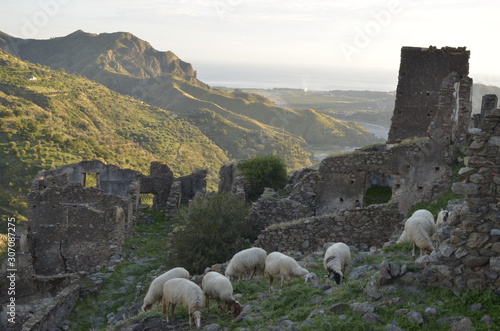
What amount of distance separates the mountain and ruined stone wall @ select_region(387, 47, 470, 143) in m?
38.8

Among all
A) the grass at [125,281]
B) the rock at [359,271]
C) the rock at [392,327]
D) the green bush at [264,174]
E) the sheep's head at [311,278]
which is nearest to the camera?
the rock at [392,327]

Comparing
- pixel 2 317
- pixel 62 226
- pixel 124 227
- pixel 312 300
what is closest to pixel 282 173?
pixel 124 227

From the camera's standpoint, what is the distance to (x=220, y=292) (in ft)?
28.4

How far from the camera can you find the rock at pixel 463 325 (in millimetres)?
6492

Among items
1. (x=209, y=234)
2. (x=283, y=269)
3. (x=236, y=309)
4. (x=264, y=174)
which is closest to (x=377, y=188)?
(x=264, y=174)

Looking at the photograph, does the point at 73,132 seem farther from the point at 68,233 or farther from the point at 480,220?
the point at 480,220

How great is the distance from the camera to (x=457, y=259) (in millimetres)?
7273

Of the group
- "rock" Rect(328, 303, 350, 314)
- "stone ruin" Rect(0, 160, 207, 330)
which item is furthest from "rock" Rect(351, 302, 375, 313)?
"stone ruin" Rect(0, 160, 207, 330)

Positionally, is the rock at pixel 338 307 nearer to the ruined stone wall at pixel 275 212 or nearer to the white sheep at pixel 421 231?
the white sheep at pixel 421 231

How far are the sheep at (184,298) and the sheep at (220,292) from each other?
22 cm

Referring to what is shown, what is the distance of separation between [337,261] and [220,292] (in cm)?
209

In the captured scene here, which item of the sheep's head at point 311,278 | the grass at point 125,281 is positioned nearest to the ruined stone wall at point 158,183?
the grass at point 125,281

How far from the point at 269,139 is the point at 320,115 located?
31847 millimetres

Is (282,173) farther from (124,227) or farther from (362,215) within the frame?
(362,215)
